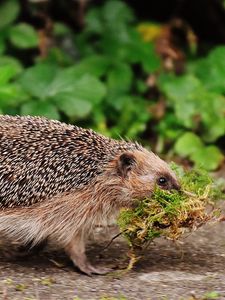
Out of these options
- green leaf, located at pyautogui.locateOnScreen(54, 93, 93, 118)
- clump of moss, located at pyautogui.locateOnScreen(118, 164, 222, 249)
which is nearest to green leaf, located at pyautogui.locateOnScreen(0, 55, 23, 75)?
green leaf, located at pyautogui.locateOnScreen(54, 93, 93, 118)

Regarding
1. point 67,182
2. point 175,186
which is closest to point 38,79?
point 67,182

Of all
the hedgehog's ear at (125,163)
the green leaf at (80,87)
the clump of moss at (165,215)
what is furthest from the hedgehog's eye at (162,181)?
the green leaf at (80,87)

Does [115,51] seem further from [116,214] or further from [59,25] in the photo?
[116,214]

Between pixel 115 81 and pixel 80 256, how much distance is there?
4093 millimetres

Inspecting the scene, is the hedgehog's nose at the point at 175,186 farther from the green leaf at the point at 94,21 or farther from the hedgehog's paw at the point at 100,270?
the green leaf at the point at 94,21

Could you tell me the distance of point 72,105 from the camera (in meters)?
9.98

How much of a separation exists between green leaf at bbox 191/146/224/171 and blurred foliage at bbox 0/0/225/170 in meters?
0.01

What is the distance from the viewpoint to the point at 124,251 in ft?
25.1

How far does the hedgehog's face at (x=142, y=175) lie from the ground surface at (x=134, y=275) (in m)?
0.61

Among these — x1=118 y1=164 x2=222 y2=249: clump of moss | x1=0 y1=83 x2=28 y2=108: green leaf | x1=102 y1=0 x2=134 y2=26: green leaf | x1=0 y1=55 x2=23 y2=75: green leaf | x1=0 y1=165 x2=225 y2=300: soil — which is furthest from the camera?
x1=102 y1=0 x2=134 y2=26: green leaf

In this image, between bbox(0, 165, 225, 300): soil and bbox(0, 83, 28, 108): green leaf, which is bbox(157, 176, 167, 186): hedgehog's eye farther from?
bbox(0, 83, 28, 108): green leaf

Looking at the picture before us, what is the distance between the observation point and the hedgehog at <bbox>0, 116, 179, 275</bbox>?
709 cm

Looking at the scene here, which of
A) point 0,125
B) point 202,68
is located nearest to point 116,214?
point 0,125

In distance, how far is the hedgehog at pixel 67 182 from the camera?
709 cm
